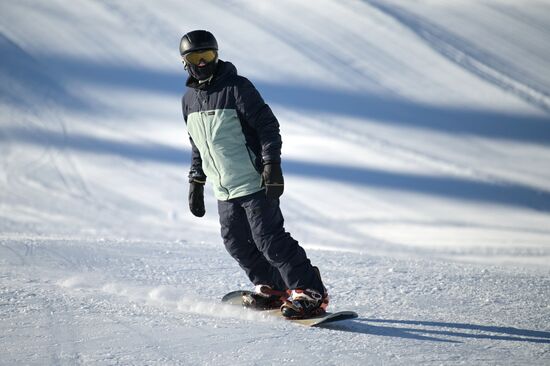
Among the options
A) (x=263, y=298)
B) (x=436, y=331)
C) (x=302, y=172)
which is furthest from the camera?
(x=302, y=172)

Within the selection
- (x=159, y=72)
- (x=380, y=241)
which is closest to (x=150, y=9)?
(x=159, y=72)

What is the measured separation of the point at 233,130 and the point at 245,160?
12cm

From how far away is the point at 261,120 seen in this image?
2568 millimetres

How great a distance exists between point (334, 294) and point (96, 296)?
1.00 m

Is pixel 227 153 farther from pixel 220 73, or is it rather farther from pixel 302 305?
pixel 302 305

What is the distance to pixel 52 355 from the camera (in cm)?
211

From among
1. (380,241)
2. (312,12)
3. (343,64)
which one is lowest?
(380,241)

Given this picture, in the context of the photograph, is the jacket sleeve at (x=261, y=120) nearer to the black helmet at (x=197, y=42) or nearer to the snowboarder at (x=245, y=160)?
the snowboarder at (x=245, y=160)

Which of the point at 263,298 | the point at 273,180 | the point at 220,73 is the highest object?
the point at 220,73

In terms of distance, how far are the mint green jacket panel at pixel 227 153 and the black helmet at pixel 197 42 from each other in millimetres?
233

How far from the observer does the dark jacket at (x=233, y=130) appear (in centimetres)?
257

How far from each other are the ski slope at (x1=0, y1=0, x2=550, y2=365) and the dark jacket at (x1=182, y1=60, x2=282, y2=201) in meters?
0.51

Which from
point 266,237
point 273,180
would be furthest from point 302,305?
point 273,180

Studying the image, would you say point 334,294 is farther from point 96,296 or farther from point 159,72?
point 159,72
